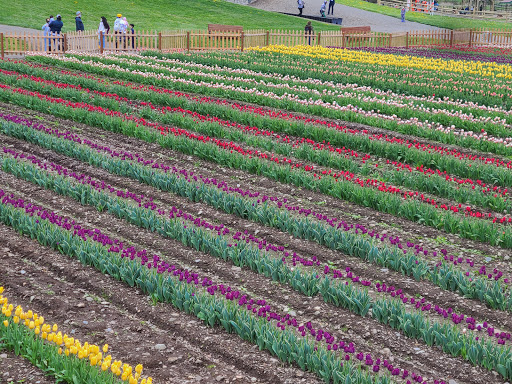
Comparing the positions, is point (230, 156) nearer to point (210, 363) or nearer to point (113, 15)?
point (210, 363)

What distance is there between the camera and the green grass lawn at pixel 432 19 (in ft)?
178

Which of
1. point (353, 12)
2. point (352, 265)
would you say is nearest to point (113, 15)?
point (353, 12)

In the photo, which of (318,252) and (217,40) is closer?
(318,252)

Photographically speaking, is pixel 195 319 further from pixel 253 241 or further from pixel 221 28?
pixel 221 28

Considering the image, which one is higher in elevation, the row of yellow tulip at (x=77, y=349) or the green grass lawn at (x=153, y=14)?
the green grass lawn at (x=153, y=14)

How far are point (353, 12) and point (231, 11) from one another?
11.9 m

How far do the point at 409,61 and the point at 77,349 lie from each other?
1010 inches

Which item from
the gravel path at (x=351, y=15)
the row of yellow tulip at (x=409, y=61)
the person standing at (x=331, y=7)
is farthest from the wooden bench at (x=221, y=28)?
the person standing at (x=331, y=7)

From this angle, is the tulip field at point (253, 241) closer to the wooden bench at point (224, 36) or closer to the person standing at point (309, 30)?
the wooden bench at point (224, 36)

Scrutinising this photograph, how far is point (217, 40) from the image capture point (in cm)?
3428

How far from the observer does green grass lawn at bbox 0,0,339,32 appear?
125ft

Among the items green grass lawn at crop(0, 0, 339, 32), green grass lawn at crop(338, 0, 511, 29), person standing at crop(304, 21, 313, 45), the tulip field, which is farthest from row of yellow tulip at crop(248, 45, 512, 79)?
green grass lawn at crop(338, 0, 511, 29)

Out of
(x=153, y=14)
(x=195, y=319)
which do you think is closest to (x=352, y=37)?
(x=153, y=14)

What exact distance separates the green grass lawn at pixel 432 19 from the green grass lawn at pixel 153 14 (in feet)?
39.5
